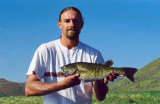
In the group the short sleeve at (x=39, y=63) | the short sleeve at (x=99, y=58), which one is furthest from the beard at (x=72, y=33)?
the short sleeve at (x=99, y=58)

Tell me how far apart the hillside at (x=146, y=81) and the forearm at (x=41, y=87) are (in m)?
73.7

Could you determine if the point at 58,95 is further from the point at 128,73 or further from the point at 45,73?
the point at 128,73

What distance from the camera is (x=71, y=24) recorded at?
12.6 ft

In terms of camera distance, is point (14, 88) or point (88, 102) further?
point (14, 88)

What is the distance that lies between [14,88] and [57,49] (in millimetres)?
86192

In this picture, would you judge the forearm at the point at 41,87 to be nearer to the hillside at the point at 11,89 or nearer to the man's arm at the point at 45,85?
the man's arm at the point at 45,85

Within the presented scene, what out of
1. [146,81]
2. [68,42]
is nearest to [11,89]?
[146,81]

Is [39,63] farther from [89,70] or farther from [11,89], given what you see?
[11,89]

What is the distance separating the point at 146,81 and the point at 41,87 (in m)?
89.2

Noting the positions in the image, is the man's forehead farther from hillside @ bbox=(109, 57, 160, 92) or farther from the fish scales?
hillside @ bbox=(109, 57, 160, 92)

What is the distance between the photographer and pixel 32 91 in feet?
12.3

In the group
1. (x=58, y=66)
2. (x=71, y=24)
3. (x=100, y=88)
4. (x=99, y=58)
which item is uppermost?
(x=71, y=24)

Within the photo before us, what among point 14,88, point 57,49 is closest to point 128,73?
point 57,49

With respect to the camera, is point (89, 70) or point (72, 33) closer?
point (89, 70)
